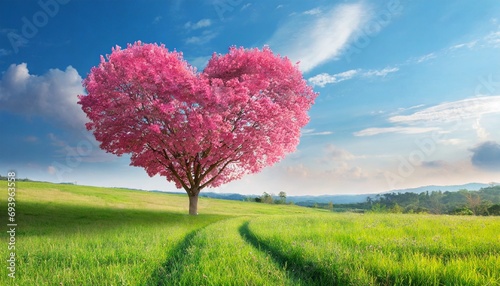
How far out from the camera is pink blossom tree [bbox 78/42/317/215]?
80.4 feet

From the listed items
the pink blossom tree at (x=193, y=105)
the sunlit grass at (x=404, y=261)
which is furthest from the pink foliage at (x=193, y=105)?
the sunlit grass at (x=404, y=261)

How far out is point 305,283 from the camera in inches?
213

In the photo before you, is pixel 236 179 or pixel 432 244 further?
pixel 236 179

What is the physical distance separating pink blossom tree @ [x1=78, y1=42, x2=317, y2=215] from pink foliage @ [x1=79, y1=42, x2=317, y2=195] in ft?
0.25

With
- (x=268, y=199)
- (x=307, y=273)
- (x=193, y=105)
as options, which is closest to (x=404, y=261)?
(x=307, y=273)

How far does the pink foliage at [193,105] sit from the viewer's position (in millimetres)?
24484

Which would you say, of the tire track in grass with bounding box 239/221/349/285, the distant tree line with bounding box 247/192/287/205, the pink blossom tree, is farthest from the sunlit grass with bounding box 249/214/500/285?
the distant tree line with bounding box 247/192/287/205

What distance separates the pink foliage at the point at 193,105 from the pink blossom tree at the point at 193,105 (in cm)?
8

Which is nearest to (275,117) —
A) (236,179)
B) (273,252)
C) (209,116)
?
(209,116)

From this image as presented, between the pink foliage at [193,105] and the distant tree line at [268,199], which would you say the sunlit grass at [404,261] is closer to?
the pink foliage at [193,105]

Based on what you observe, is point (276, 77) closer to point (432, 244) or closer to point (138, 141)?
point (138, 141)

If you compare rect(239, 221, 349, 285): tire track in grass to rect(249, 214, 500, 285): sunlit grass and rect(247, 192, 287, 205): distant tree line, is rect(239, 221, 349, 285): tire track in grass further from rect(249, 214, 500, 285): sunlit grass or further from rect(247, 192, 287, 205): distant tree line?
rect(247, 192, 287, 205): distant tree line

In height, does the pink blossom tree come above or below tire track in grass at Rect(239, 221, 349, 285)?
above

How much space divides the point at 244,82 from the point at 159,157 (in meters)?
10.7
